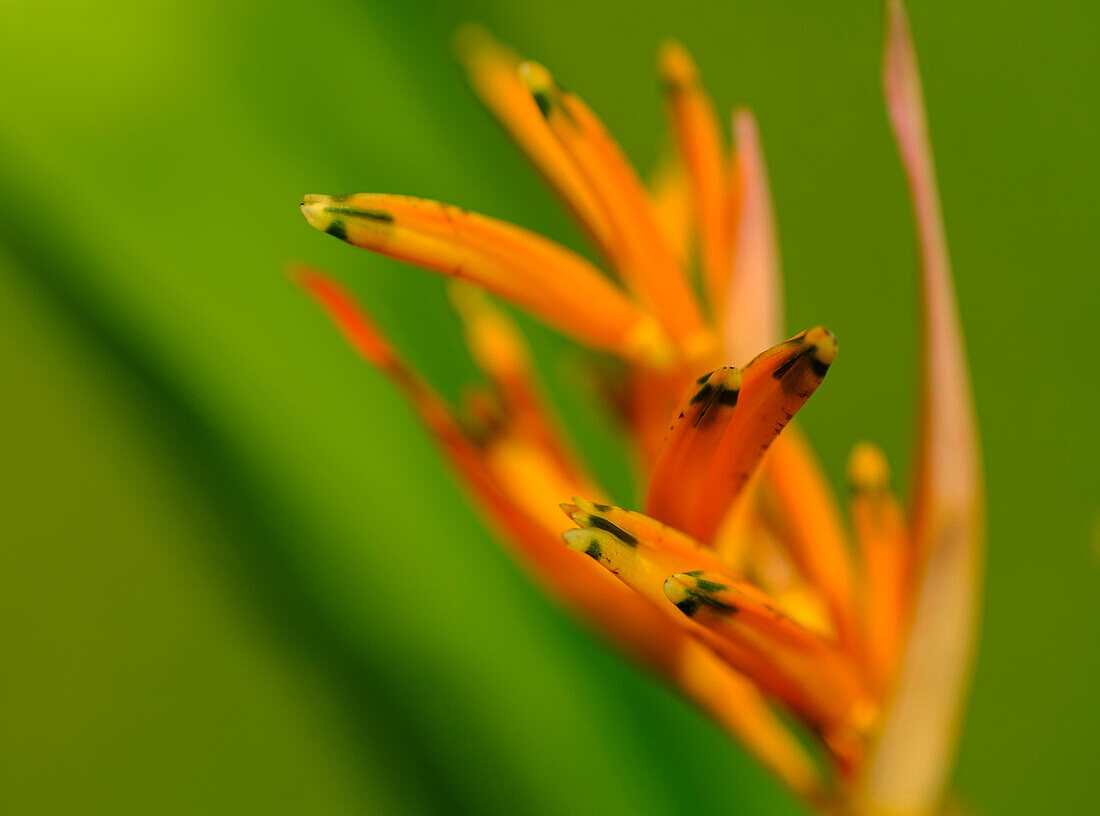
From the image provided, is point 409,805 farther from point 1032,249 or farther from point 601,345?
point 1032,249

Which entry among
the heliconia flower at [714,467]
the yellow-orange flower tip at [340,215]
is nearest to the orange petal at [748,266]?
the heliconia flower at [714,467]

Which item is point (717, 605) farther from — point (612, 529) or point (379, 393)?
point (379, 393)

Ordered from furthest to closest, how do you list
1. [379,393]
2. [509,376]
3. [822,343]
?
[379,393] < [509,376] < [822,343]

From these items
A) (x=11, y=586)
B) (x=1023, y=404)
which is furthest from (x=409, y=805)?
(x=1023, y=404)

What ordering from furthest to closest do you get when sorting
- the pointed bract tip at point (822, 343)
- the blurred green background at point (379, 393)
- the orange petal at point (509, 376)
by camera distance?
the blurred green background at point (379, 393) < the orange petal at point (509, 376) < the pointed bract tip at point (822, 343)

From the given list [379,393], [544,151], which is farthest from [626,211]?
[379,393]

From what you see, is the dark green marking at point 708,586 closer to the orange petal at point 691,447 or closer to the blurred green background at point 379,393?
the orange petal at point 691,447

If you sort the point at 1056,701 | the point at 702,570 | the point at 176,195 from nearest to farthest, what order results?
the point at 702,570
the point at 176,195
the point at 1056,701

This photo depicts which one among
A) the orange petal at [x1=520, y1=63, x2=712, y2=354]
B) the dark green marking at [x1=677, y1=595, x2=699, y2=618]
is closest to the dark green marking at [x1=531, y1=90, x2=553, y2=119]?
the orange petal at [x1=520, y1=63, x2=712, y2=354]
